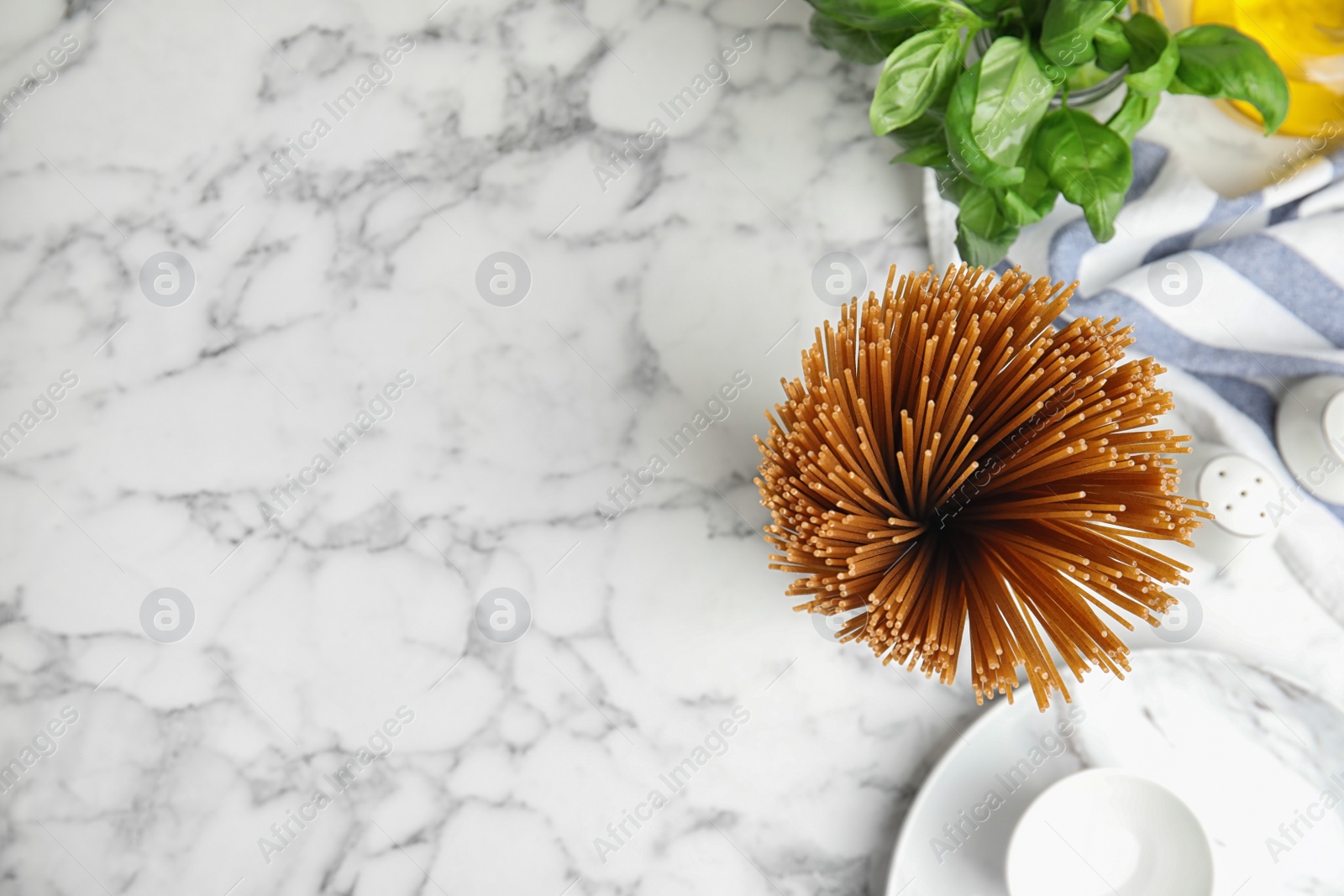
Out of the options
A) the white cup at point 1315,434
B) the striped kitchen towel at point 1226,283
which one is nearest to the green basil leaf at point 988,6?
the striped kitchen towel at point 1226,283

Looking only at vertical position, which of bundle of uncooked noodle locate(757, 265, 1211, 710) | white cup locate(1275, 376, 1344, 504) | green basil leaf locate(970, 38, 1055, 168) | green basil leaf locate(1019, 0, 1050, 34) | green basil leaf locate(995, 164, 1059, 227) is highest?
green basil leaf locate(1019, 0, 1050, 34)

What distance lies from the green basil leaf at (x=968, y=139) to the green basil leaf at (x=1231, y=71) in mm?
105

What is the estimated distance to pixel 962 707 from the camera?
0.53m

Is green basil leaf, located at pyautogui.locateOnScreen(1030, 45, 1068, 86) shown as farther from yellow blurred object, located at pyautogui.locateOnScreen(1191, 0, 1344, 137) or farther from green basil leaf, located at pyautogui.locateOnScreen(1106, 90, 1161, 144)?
yellow blurred object, located at pyautogui.locateOnScreen(1191, 0, 1344, 137)

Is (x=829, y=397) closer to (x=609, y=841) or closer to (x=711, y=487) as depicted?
(x=711, y=487)

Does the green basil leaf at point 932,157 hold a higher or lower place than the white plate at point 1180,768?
higher

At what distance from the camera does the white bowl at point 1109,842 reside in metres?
0.48

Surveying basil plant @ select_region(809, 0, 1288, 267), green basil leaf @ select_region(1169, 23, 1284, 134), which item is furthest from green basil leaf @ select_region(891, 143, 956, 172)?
green basil leaf @ select_region(1169, 23, 1284, 134)

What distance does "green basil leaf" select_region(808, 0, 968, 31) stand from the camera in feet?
1.30

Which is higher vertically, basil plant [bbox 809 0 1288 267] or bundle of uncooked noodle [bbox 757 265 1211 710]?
basil plant [bbox 809 0 1288 267]

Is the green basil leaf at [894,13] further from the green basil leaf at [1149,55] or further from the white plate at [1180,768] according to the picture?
the white plate at [1180,768]

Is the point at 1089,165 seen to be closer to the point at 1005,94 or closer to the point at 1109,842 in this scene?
the point at 1005,94

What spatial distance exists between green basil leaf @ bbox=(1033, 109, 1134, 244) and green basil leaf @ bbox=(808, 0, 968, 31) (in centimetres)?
8

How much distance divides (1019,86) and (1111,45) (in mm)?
66
